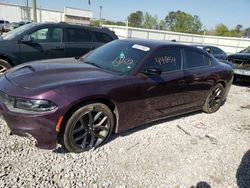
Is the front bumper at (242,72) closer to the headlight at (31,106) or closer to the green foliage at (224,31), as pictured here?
the headlight at (31,106)

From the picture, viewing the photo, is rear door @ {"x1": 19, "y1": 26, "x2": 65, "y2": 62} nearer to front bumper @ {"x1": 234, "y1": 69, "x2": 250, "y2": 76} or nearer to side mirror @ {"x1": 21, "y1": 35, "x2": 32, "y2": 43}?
side mirror @ {"x1": 21, "y1": 35, "x2": 32, "y2": 43}

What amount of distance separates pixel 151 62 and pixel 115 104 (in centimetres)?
99

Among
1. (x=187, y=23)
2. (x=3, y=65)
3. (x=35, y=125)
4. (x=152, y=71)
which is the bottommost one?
(x=35, y=125)

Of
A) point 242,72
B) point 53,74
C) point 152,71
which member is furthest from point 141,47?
point 242,72

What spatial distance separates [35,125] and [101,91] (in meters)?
0.93

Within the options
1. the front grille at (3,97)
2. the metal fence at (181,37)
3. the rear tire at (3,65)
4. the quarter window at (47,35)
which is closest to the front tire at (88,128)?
the front grille at (3,97)

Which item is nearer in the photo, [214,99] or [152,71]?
[152,71]

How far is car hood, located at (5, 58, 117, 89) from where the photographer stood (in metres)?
3.14

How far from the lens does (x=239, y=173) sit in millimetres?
3420

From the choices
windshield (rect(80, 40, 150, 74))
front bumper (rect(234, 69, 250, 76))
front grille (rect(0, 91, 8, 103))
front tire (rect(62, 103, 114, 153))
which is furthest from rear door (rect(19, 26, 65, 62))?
front bumper (rect(234, 69, 250, 76))

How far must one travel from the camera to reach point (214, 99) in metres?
5.61

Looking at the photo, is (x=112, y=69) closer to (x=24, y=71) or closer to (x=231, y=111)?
(x=24, y=71)

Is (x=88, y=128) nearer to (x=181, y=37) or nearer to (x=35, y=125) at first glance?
(x=35, y=125)

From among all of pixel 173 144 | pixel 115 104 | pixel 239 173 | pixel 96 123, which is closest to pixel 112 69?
pixel 115 104
